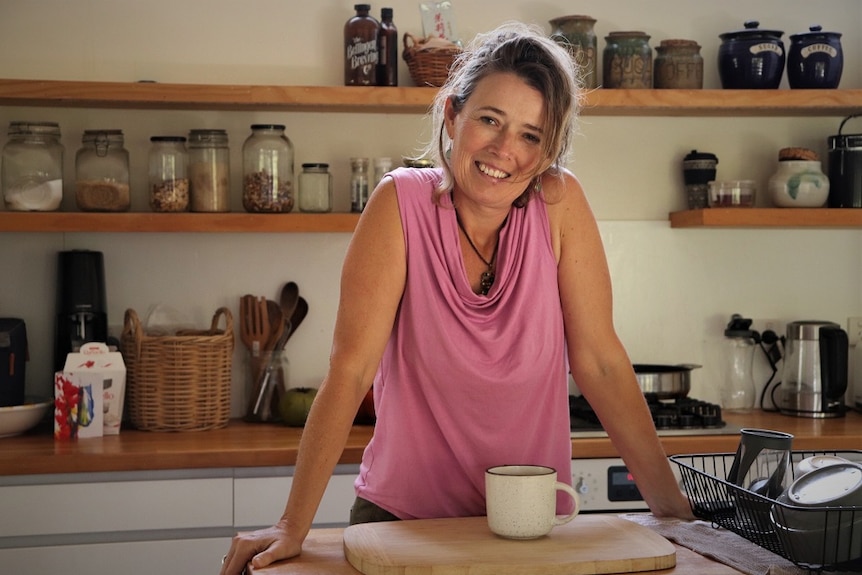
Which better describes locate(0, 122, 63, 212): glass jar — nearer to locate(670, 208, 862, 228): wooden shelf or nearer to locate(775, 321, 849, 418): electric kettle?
locate(670, 208, 862, 228): wooden shelf

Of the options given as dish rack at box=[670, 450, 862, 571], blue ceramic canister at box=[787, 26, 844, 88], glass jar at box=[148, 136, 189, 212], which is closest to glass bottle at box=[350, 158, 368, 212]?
glass jar at box=[148, 136, 189, 212]

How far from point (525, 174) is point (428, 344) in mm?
292

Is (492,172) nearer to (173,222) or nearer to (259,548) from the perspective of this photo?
(259,548)

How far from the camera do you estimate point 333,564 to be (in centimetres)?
130

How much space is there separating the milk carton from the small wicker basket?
1128mm

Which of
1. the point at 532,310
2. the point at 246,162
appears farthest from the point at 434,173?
the point at 246,162

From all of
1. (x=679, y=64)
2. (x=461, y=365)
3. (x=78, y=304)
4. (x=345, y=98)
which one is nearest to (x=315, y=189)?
(x=345, y=98)

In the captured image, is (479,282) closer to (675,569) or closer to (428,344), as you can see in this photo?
(428,344)

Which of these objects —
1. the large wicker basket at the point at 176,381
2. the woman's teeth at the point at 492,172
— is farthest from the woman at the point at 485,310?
the large wicker basket at the point at 176,381

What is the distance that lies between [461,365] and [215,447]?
4.07 ft

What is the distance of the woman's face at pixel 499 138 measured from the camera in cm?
158

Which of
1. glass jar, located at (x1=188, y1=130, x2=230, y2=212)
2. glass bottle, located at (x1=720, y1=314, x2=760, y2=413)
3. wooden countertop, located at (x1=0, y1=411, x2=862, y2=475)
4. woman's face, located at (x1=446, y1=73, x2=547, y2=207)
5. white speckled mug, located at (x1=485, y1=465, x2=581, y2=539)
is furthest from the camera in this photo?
glass bottle, located at (x1=720, y1=314, x2=760, y2=413)

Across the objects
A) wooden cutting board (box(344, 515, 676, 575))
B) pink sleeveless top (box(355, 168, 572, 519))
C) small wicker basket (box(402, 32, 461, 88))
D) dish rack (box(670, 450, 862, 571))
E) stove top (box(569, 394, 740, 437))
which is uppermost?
small wicker basket (box(402, 32, 461, 88))

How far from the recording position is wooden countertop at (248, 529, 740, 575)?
1.25m
